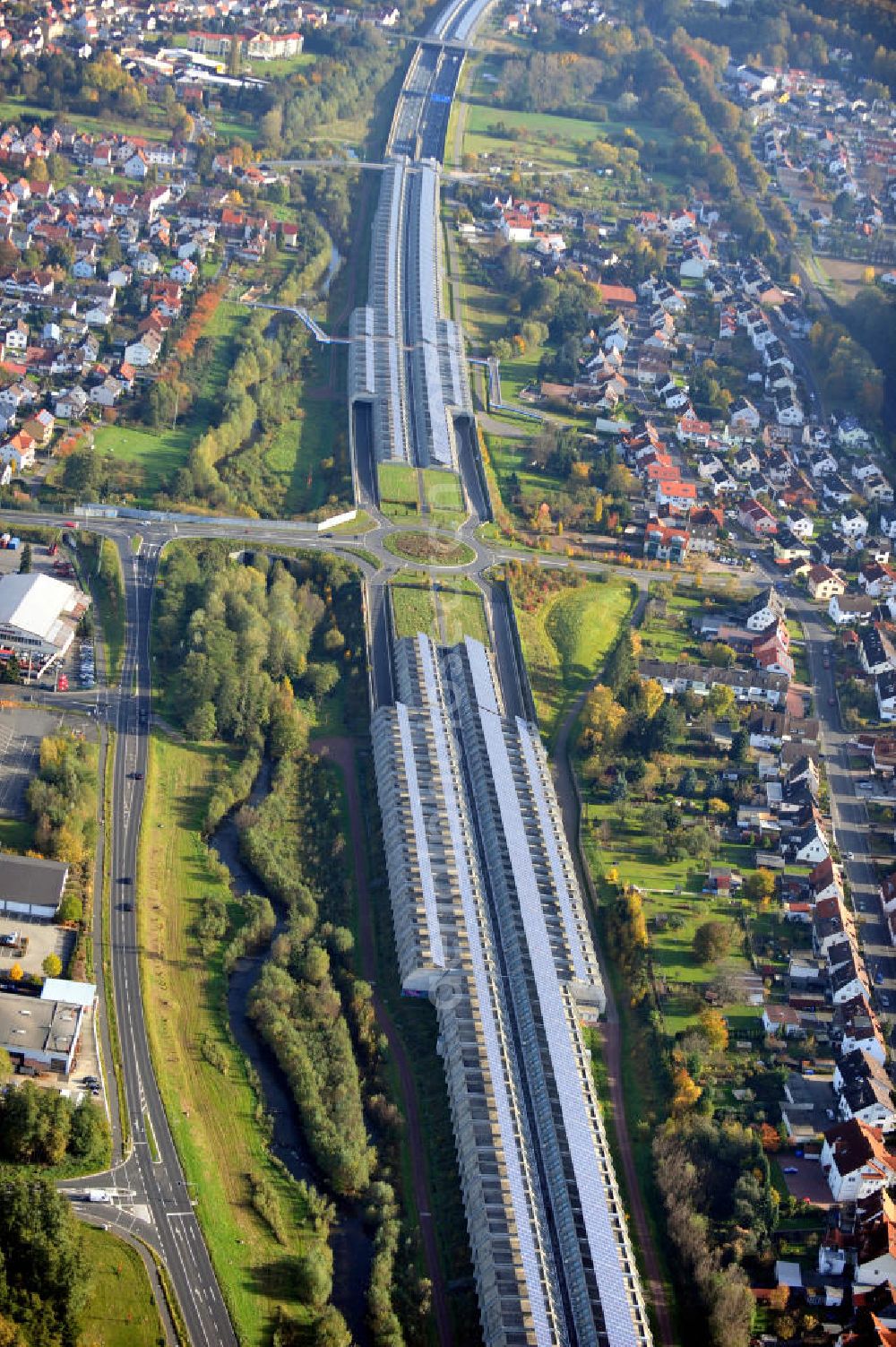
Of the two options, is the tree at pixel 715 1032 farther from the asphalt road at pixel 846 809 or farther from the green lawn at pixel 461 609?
the green lawn at pixel 461 609

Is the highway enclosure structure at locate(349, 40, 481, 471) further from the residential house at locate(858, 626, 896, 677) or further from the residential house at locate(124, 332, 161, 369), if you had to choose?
the residential house at locate(858, 626, 896, 677)

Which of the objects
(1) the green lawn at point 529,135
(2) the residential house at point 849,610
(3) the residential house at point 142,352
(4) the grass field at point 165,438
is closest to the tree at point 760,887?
(2) the residential house at point 849,610

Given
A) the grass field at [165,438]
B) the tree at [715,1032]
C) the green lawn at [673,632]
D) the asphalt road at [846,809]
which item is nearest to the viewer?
the tree at [715,1032]

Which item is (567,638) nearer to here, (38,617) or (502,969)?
(502,969)

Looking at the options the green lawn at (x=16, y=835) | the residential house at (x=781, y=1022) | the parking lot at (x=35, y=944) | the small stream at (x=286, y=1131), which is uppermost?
the green lawn at (x=16, y=835)

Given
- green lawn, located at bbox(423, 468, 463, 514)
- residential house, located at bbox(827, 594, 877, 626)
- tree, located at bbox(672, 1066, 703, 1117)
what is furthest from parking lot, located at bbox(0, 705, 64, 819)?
residential house, located at bbox(827, 594, 877, 626)

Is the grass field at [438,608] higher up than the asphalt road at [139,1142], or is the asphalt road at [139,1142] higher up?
the grass field at [438,608]

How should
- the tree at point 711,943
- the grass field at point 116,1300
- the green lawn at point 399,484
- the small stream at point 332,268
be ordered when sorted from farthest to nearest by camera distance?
the small stream at point 332,268, the green lawn at point 399,484, the tree at point 711,943, the grass field at point 116,1300

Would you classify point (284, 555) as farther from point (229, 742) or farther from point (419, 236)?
point (419, 236)
